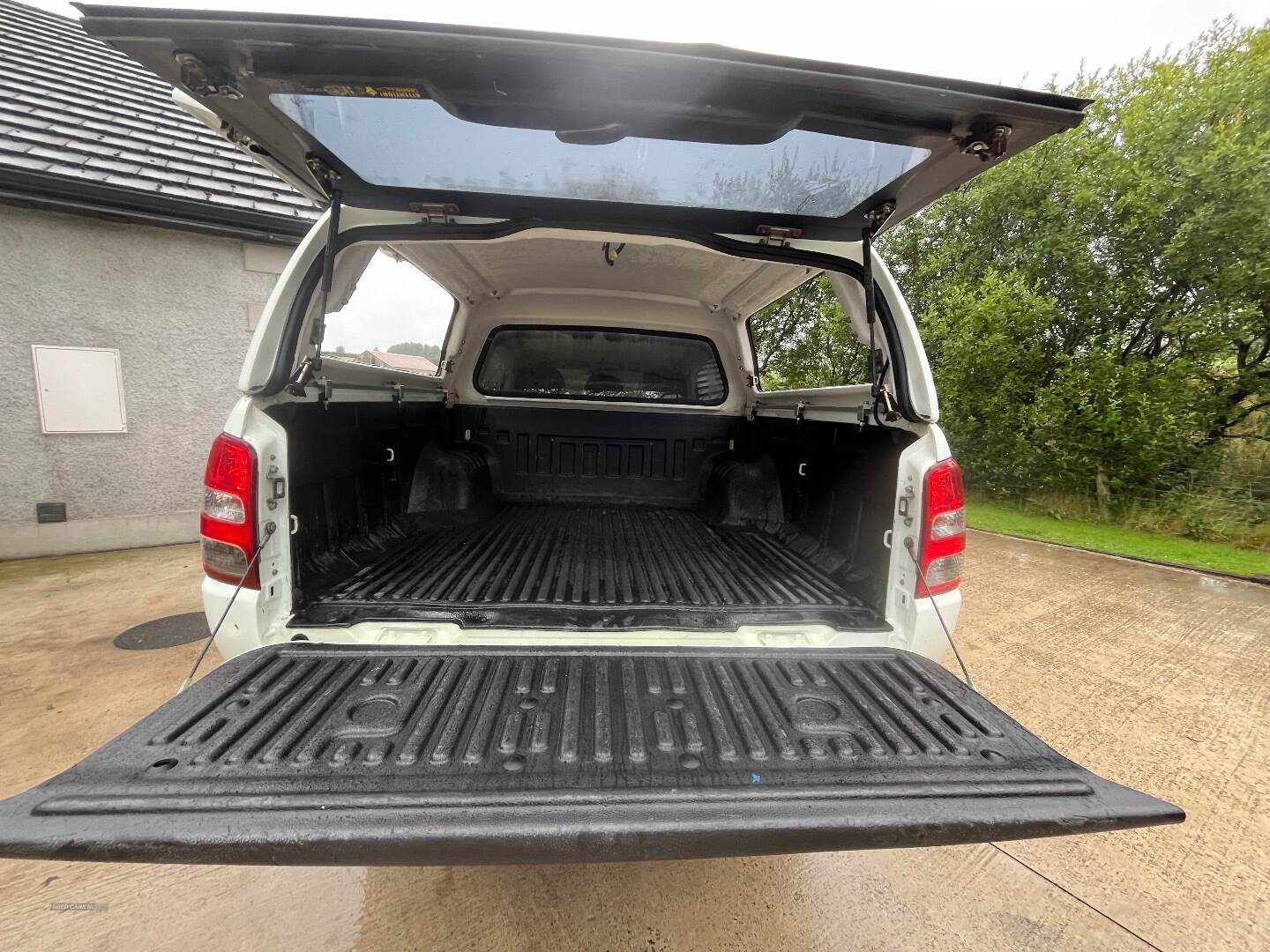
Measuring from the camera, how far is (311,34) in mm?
1074

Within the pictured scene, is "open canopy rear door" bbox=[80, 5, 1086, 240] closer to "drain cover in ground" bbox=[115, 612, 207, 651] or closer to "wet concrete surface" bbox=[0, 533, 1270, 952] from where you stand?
"wet concrete surface" bbox=[0, 533, 1270, 952]

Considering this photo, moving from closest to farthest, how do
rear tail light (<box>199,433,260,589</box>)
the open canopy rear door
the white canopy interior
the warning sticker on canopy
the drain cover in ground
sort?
the open canopy rear door
the warning sticker on canopy
rear tail light (<box>199,433,260,589</box>)
the white canopy interior
the drain cover in ground

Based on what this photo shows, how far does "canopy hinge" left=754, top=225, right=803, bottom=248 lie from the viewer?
73.0 inches

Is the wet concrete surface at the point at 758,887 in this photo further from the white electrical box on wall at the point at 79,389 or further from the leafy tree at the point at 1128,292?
the leafy tree at the point at 1128,292

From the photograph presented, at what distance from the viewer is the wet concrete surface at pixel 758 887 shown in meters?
1.55

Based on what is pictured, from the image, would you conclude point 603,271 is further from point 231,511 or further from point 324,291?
point 231,511

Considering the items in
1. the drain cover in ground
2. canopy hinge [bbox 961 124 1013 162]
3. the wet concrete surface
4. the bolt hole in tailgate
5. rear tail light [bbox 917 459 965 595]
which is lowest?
the wet concrete surface

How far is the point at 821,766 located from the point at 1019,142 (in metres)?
1.64

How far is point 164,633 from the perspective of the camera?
10.7 feet

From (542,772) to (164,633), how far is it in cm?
347

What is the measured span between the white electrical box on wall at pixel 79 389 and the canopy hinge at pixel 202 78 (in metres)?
5.13

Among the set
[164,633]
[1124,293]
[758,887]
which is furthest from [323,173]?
[1124,293]

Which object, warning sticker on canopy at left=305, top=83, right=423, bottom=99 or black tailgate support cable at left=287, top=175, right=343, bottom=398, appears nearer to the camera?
warning sticker on canopy at left=305, top=83, right=423, bottom=99

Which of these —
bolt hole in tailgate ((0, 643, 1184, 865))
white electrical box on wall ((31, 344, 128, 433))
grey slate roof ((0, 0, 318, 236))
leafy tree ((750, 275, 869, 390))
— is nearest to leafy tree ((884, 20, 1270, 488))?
leafy tree ((750, 275, 869, 390))
